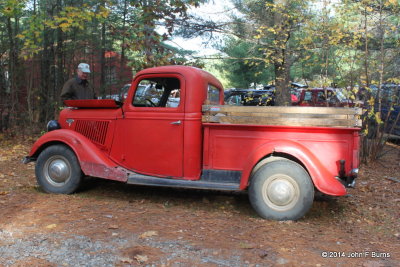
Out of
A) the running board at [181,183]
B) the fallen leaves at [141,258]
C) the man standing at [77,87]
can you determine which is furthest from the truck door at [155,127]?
the fallen leaves at [141,258]

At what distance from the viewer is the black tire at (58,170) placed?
16.5 feet

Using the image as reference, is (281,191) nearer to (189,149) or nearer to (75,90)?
(189,149)

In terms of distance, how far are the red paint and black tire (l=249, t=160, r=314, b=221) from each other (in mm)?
117

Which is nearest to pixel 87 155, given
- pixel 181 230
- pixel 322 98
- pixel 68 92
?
pixel 68 92

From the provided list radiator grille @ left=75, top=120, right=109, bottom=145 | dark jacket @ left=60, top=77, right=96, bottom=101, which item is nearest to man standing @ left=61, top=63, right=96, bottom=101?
dark jacket @ left=60, top=77, right=96, bottom=101

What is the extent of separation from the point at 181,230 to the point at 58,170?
225cm

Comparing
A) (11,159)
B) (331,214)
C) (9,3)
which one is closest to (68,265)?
(331,214)

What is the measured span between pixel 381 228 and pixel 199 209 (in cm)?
218

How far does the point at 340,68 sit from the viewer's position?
7.31 meters

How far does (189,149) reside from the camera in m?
4.54

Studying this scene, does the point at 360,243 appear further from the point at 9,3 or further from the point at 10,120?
the point at 10,120

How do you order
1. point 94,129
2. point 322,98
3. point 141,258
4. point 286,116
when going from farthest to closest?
point 322,98 < point 94,129 < point 286,116 < point 141,258

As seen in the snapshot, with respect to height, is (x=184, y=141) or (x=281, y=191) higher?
(x=184, y=141)

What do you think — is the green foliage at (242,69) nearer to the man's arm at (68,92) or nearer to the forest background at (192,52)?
the forest background at (192,52)
